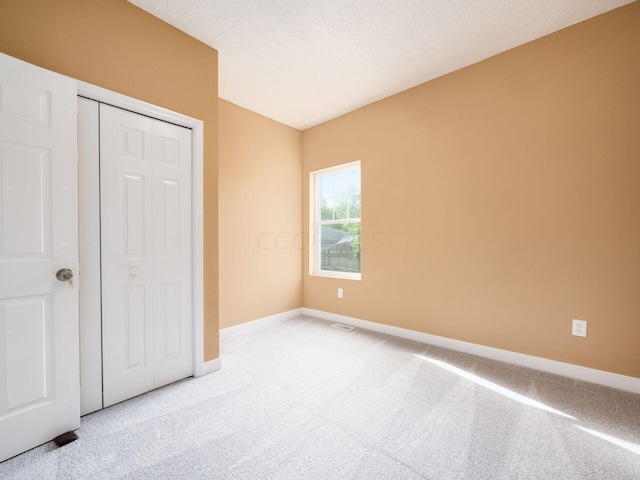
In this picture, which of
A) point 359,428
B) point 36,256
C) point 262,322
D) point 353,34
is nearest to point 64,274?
point 36,256

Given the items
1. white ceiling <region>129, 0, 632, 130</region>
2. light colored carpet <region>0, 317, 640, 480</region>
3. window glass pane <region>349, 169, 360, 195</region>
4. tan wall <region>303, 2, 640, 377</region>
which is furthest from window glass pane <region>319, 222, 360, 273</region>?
white ceiling <region>129, 0, 632, 130</region>

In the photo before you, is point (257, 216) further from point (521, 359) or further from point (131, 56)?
point (521, 359)

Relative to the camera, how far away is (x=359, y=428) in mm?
1738

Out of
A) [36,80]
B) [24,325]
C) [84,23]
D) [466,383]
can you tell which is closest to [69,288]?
[24,325]

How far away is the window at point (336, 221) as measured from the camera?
12.9 feet

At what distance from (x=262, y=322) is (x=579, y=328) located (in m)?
3.26

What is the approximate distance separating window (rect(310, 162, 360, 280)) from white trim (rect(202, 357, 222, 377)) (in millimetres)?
2031

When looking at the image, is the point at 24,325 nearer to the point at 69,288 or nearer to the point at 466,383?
the point at 69,288

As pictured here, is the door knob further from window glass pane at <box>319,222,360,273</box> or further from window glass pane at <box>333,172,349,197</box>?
window glass pane at <box>333,172,349,197</box>

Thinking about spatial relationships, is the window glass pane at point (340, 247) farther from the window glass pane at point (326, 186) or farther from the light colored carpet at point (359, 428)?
the light colored carpet at point (359, 428)

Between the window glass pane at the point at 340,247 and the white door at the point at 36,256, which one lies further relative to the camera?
the window glass pane at the point at 340,247

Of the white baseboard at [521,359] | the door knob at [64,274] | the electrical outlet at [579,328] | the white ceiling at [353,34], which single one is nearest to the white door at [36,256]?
the door knob at [64,274]

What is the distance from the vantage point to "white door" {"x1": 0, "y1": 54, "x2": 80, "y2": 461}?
1497 mm

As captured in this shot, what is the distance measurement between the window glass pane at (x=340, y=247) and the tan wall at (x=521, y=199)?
35 centimetres
